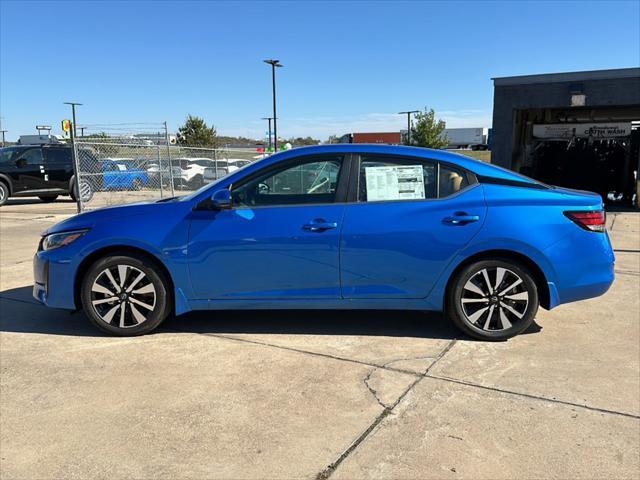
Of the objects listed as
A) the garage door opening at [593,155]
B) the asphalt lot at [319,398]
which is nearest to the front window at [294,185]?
the asphalt lot at [319,398]

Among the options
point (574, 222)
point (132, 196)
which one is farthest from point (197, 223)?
point (132, 196)

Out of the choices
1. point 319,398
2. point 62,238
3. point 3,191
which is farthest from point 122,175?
point 319,398

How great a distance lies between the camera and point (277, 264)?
4145 millimetres

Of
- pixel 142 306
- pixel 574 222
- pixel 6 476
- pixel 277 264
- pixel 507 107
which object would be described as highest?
pixel 507 107

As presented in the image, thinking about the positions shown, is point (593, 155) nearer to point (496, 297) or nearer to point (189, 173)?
point (496, 297)

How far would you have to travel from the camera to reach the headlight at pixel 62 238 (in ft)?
14.1

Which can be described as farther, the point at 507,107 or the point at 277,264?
the point at 507,107

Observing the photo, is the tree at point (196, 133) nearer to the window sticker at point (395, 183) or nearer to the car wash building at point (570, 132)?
the car wash building at point (570, 132)

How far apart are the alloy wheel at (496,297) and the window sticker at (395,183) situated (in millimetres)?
829

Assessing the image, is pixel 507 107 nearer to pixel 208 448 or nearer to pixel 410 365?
pixel 410 365

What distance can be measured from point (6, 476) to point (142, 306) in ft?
6.11

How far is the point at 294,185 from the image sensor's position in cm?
429

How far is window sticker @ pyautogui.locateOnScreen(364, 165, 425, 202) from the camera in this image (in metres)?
4.20

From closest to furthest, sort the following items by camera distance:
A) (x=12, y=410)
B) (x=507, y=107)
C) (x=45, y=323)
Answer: (x=12, y=410) → (x=45, y=323) → (x=507, y=107)
